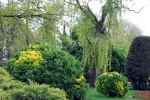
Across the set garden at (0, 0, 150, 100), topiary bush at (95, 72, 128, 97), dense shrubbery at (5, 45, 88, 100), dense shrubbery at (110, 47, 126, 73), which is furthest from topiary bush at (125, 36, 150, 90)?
dense shrubbery at (5, 45, 88, 100)

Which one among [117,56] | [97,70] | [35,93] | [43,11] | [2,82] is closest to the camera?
[35,93]

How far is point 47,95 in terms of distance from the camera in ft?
13.9

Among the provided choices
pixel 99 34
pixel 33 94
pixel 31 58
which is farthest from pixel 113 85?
pixel 33 94

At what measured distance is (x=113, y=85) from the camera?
11289 mm

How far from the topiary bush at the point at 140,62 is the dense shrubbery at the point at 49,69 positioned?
7442 mm

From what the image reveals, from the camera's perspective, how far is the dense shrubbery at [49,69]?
23.6 ft

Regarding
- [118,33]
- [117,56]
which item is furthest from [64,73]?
[117,56]

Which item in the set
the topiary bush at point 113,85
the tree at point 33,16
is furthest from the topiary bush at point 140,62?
the tree at point 33,16

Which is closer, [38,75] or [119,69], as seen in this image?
[38,75]

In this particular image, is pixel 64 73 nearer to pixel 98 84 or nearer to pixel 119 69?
pixel 98 84

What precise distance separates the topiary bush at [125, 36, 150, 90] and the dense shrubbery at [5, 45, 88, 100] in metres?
7.44

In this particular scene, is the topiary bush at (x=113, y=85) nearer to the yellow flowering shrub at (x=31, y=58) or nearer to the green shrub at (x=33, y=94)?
the yellow flowering shrub at (x=31, y=58)

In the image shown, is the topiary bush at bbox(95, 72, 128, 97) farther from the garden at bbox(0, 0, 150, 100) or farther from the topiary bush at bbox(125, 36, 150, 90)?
the topiary bush at bbox(125, 36, 150, 90)

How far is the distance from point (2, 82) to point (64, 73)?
2.58m
